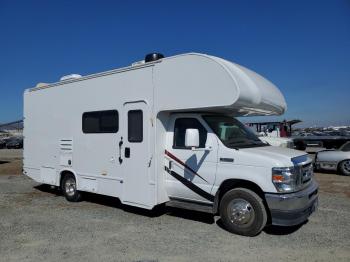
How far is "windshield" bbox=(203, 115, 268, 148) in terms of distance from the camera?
6.52m

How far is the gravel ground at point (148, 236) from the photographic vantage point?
17.1 feet

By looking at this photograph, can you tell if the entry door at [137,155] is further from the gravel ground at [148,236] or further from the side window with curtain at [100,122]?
the gravel ground at [148,236]

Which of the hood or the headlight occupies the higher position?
the hood

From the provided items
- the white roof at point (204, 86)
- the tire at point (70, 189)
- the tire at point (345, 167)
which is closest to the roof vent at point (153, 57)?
the white roof at point (204, 86)

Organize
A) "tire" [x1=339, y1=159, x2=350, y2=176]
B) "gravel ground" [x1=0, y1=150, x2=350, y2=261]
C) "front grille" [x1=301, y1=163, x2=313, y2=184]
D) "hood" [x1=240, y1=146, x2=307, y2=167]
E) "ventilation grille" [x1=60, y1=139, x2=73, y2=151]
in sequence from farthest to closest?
"tire" [x1=339, y1=159, x2=350, y2=176] < "ventilation grille" [x1=60, y1=139, x2=73, y2=151] < "front grille" [x1=301, y1=163, x2=313, y2=184] < "hood" [x1=240, y1=146, x2=307, y2=167] < "gravel ground" [x1=0, y1=150, x2=350, y2=261]

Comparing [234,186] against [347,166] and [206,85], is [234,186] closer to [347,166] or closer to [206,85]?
[206,85]

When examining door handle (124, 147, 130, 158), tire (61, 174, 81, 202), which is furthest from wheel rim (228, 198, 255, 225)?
tire (61, 174, 81, 202)

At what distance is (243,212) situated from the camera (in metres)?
6.04

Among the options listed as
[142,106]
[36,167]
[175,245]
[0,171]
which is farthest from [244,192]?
[0,171]

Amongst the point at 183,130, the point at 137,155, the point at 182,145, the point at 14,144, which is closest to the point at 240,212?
the point at 182,145

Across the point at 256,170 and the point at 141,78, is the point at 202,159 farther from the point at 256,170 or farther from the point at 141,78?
the point at 141,78

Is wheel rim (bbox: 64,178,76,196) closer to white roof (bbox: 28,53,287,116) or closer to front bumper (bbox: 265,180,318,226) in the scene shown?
white roof (bbox: 28,53,287,116)

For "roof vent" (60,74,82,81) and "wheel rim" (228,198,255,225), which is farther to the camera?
"roof vent" (60,74,82,81)

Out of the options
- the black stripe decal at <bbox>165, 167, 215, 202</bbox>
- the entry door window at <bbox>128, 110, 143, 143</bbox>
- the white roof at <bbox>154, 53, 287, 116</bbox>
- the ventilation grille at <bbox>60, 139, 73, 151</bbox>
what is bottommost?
the black stripe decal at <bbox>165, 167, 215, 202</bbox>
